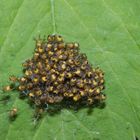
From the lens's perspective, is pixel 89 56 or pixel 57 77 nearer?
pixel 57 77

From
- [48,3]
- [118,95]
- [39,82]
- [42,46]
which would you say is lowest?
[118,95]

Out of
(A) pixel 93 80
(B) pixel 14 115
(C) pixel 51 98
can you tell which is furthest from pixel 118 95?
(B) pixel 14 115

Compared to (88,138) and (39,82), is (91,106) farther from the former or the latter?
(39,82)
